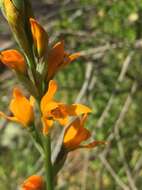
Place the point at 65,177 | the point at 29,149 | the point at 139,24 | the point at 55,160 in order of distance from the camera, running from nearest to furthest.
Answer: the point at 55,160 < the point at 139,24 < the point at 29,149 < the point at 65,177

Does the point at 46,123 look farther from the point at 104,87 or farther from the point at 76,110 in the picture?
the point at 104,87

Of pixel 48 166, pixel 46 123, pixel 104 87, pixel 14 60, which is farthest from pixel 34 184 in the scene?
pixel 104 87

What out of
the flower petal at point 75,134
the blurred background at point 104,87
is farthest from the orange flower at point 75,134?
the blurred background at point 104,87

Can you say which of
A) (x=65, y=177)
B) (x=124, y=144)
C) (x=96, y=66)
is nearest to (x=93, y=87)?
(x=96, y=66)

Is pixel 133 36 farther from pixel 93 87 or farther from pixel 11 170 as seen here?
pixel 11 170

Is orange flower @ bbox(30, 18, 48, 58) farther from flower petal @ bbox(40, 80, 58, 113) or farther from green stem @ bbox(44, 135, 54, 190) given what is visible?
green stem @ bbox(44, 135, 54, 190)

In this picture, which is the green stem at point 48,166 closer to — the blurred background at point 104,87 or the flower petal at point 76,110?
the flower petal at point 76,110

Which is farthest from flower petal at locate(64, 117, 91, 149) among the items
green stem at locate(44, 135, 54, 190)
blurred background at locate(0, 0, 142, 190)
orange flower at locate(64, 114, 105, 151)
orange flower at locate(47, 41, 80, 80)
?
blurred background at locate(0, 0, 142, 190)
